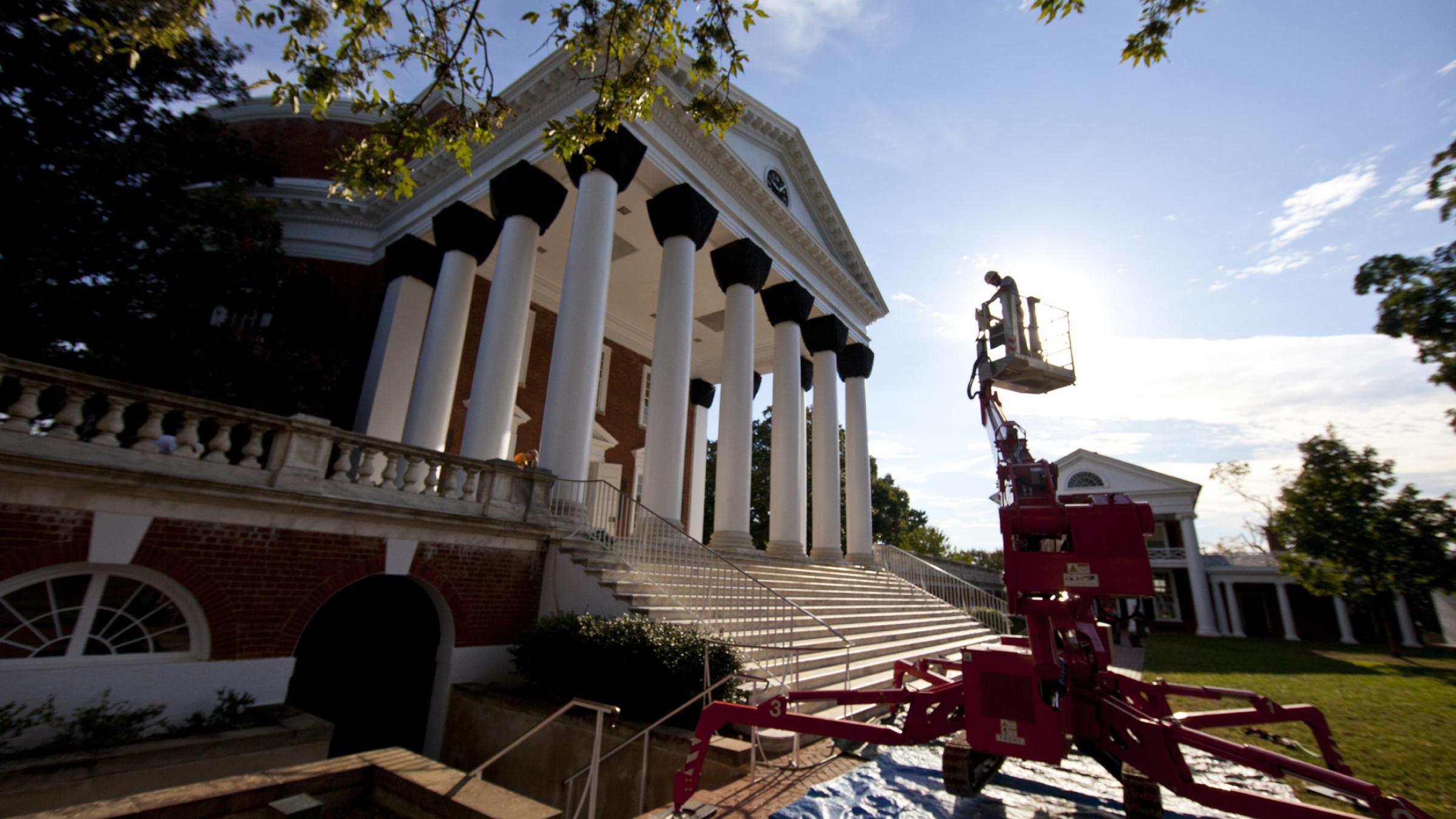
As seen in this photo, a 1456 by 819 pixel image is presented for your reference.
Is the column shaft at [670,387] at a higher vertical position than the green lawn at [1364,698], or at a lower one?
higher

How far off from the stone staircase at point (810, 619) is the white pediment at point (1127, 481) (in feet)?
81.1

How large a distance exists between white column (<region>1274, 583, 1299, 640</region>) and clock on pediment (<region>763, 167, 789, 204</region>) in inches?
1341

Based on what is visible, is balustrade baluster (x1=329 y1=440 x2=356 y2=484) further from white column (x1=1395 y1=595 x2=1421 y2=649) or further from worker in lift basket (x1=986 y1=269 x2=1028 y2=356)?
white column (x1=1395 y1=595 x2=1421 y2=649)

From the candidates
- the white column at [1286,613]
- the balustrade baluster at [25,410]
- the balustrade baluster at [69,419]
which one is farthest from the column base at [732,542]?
the white column at [1286,613]

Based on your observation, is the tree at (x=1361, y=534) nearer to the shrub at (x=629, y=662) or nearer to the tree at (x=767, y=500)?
the tree at (x=767, y=500)

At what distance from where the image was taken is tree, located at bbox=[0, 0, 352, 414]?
862cm

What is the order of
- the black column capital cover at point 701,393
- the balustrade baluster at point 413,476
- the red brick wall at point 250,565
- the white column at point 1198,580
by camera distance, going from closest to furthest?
1. the red brick wall at point 250,565
2. the balustrade baluster at point 413,476
3. the black column capital cover at point 701,393
4. the white column at point 1198,580

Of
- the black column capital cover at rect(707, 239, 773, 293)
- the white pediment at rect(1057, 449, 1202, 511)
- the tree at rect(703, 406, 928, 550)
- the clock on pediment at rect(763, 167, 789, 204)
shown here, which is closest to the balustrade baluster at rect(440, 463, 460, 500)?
the black column capital cover at rect(707, 239, 773, 293)

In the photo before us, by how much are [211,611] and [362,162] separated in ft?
15.3

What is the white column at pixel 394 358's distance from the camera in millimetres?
14070

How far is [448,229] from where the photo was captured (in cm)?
1377

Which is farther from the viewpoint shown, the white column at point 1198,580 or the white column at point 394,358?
the white column at point 1198,580

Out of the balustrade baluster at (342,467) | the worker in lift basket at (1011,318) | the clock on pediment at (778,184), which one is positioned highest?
the clock on pediment at (778,184)

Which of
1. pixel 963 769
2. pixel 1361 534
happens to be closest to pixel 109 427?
pixel 963 769
